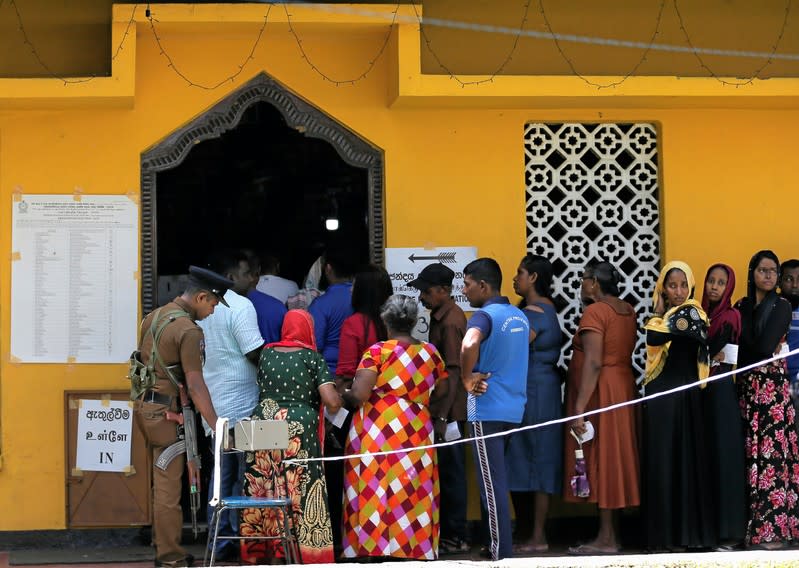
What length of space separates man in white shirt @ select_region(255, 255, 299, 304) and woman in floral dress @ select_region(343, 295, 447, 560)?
6.33ft

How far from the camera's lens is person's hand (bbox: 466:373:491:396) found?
759 centimetres

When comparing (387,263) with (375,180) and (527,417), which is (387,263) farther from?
(527,417)

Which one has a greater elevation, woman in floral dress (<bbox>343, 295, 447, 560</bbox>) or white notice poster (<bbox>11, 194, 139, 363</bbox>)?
white notice poster (<bbox>11, 194, 139, 363</bbox>)

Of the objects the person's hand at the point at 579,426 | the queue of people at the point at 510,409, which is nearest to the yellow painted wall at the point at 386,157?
the queue of people at the point at 510,409

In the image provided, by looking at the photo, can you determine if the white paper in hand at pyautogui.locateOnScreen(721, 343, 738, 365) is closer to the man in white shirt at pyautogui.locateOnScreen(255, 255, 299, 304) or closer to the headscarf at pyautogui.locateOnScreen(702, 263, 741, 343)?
the headscarf at pyautogui.locateOnScreen(702, 263, 741, 343)

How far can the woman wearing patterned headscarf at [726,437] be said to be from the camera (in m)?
7.92

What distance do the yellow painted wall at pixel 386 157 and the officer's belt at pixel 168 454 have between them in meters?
1.30

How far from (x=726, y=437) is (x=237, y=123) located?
12.4 ft

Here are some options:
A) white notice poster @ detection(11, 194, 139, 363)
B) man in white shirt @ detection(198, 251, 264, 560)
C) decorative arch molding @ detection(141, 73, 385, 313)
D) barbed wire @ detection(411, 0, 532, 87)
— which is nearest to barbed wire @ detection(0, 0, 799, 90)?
barbed wire @ detection(411, 0, 532, 87)

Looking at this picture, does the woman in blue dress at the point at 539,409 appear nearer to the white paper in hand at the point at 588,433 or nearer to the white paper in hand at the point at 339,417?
the white paper in hand at the point at 588,433

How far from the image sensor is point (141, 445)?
8.53 metres

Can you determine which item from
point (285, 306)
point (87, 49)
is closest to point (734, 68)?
point (285, 306)

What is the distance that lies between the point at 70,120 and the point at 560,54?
3.37 metres

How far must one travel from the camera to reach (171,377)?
24.3 ft
